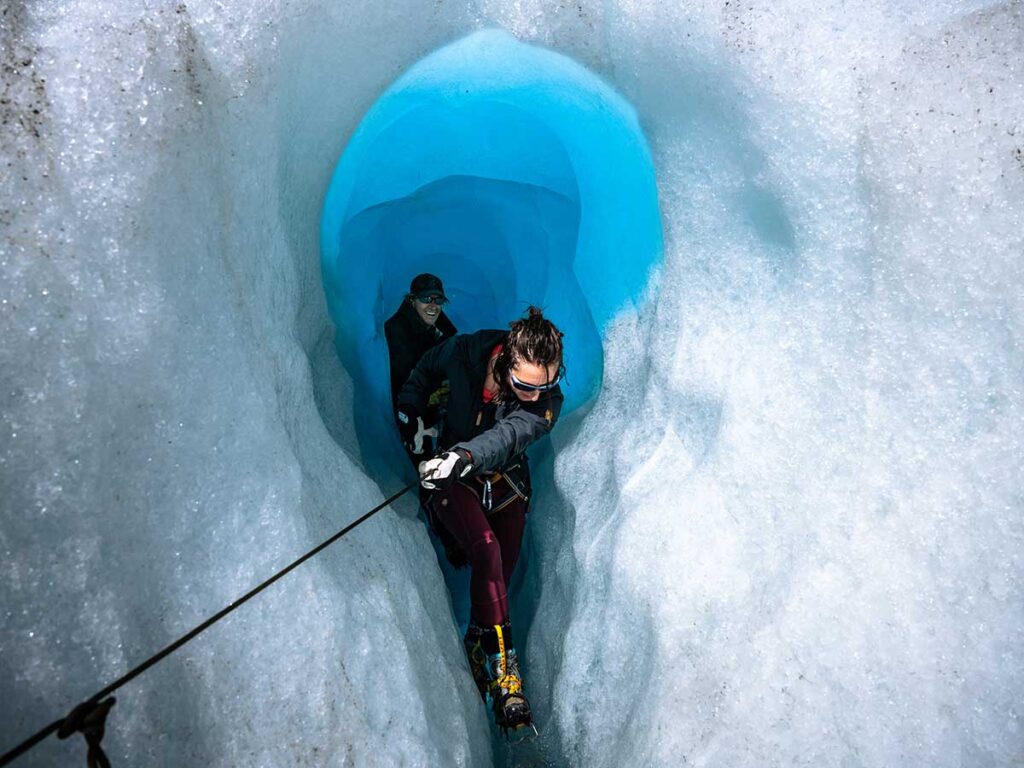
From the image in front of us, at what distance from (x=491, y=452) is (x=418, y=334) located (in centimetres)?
83

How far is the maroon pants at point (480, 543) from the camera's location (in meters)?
2.16

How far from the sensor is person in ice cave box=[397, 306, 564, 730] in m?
1.99

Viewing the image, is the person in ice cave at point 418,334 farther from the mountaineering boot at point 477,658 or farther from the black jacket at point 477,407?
the mountaineering boot at point 477,658

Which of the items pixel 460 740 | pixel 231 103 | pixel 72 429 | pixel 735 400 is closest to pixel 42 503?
pixel 72 429

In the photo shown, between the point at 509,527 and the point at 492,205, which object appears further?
the point at 492,205

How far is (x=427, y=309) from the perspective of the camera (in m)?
2.57

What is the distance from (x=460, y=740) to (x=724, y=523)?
88 centimetres

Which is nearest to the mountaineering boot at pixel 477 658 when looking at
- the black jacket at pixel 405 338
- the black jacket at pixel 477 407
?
the black jacket at pixel 477 407

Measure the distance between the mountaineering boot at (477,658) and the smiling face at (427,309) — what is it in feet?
3.55

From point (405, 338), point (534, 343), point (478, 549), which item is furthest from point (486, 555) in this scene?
point (405, 338)

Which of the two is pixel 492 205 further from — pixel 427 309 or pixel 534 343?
pixel 534 343

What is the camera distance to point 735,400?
71.1 inches

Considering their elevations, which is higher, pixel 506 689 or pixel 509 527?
pixel 509 527

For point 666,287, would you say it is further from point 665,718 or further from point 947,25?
point 665,718
